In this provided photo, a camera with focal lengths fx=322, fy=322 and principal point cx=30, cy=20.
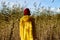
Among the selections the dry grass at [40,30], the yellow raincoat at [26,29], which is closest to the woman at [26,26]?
the yellow raincoat at [26,29]

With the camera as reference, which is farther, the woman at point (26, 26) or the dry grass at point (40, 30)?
the dry grass at point (40, 30)

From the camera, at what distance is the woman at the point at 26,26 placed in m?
7.90

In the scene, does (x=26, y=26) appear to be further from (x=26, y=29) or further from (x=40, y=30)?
(x=40, y=30)

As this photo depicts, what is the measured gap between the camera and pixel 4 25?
10688mm

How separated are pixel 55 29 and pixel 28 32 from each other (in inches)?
95.8

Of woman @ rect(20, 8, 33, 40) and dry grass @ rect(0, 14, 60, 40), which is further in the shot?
dry grass @ rect(0, 14, 60, 40)

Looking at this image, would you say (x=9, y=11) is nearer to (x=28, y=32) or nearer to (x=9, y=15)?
(x=9, y=15)

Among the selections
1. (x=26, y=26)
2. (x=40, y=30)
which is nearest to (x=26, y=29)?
(x=26, y=26)

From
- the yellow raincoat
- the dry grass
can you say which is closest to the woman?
the yellow raincoat

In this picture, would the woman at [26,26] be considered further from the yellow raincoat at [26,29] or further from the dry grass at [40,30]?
the dry grass at [40,30]

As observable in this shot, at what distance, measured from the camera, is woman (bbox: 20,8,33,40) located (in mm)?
7898

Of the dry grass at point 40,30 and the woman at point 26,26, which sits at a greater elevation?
the woman at point 26,26

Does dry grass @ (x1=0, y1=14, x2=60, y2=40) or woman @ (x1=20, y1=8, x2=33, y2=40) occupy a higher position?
woman @ (x1=20, y1=8, x2=33, y2=40)

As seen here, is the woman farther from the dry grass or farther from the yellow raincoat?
the dry grass
